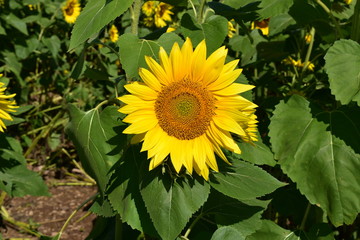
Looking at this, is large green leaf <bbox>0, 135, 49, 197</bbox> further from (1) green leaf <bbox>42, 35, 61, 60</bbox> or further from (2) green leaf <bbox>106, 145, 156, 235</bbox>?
(1) green leaf <bbox>42, 35, 61, 60</bbox>

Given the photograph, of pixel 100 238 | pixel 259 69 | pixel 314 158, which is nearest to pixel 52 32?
pixel 259 69

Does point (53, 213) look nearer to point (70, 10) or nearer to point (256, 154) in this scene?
point (70, 10)

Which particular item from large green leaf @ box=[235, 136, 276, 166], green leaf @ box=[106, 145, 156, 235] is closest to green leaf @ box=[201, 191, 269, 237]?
large green leaf @ box=[235, 136, 276, 166]

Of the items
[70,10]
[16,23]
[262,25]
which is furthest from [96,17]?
[70,10]

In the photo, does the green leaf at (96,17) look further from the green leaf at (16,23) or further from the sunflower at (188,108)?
the green leaf at (16,23)

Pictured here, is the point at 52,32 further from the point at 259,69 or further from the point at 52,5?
the point at 259,69

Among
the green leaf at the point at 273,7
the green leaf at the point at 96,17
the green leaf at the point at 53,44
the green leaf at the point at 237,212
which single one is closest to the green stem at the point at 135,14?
the green leaf at the point at 96,17
